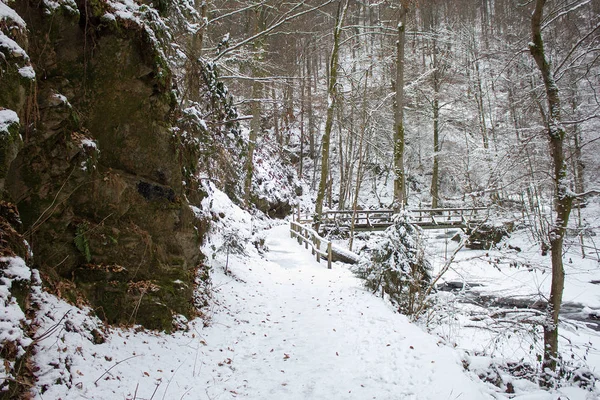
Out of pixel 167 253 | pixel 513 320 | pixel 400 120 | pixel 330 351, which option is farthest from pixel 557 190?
pixel 167 253

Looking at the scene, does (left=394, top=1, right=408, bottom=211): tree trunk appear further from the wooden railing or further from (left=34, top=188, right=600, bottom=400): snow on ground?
(left=34, top=188, right=600, bottom=400): snow on ground

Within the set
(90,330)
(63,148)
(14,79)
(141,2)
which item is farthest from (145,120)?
(90,330)

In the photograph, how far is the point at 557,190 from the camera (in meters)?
5.37

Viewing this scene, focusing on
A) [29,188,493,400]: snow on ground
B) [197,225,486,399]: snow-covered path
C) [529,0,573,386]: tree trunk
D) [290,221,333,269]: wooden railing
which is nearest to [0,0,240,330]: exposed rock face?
[29,188,493,400]: snow on ground

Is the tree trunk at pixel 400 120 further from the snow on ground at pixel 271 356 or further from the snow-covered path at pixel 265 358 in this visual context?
the snow-covered path at pixel 265 358

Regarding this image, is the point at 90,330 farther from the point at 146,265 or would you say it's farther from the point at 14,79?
the point at 14,79

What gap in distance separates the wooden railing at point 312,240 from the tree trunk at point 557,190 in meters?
6.11

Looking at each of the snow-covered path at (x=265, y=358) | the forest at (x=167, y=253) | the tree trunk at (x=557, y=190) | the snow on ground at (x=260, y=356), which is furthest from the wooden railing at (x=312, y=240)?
the tree trunk at (x=557, y=190)

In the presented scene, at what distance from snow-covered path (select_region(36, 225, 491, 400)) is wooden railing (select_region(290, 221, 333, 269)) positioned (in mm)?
3542

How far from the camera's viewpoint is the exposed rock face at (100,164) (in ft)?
10.7

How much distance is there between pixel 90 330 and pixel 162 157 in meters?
2.42

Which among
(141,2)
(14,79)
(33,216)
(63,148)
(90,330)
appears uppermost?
(141,2)

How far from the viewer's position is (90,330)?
11.0ft

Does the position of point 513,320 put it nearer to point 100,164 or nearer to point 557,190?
point 557,190
